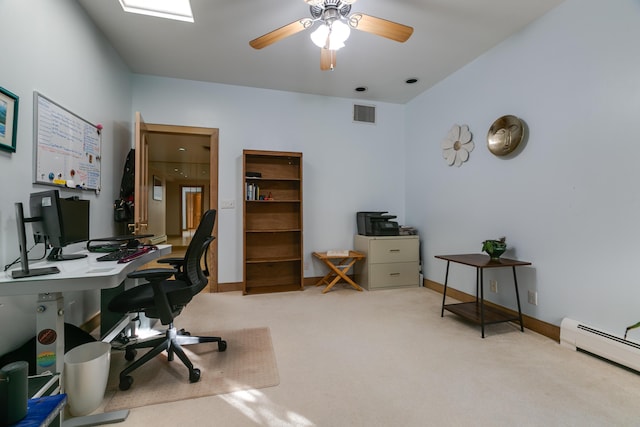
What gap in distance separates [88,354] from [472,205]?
3530 millimetres

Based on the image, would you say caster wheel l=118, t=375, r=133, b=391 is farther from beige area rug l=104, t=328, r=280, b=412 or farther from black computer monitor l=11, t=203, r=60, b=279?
black computer monitor l=11, t=203, r=60, b=279

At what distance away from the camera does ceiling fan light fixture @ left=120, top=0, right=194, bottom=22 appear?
7.77ft

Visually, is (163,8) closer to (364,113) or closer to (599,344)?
(364,113)

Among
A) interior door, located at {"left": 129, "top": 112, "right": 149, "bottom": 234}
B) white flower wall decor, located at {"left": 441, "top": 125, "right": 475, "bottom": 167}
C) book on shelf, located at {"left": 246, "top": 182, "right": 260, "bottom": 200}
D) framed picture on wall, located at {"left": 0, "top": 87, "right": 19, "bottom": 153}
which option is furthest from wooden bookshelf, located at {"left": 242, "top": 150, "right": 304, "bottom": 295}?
framed picture on wall, located at {"left": 0, "top": 87, "right": 19, "bottom": 153}

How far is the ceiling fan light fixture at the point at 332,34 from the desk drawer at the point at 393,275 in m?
2.61

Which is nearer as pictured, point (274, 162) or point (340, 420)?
point (340, 420)

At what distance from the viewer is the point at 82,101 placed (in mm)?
2395

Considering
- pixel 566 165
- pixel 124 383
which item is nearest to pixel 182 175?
pixel 124 383

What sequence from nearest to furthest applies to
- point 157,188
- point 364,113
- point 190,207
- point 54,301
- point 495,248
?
point 54,301, point 495,248, point 364,113, point 157,188, point 190,207

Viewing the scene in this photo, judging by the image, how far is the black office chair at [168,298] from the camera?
1725 mm

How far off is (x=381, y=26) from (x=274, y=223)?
267 centimetres

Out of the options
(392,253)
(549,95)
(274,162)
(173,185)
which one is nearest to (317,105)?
(274,162)

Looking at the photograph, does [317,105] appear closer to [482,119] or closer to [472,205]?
[482,119]

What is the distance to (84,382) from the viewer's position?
149 cm
